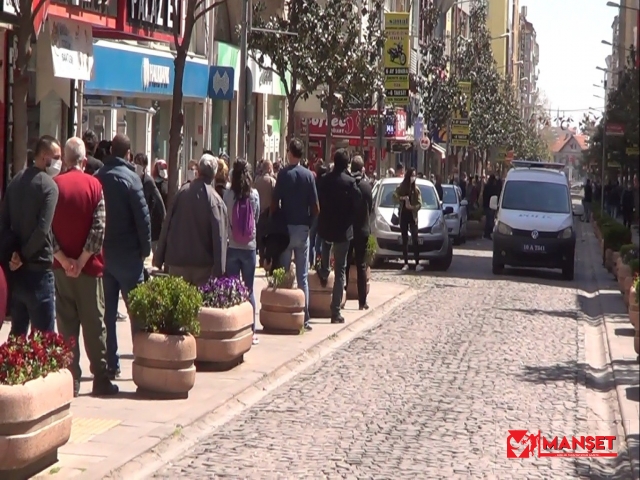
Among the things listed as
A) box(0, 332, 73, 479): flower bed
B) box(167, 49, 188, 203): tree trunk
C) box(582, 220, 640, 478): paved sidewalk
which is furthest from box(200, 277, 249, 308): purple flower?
box(167, 49, 188, 203): tree trunk

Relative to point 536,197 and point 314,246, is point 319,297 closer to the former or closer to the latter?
point 314,246

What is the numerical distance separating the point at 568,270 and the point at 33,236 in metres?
19.7

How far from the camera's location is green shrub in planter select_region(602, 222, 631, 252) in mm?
28859

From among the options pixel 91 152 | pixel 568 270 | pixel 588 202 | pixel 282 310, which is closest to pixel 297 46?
pixel 568 270

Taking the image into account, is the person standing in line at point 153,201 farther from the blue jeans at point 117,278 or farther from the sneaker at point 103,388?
the sneaker at point 103,388

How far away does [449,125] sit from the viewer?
199 ft

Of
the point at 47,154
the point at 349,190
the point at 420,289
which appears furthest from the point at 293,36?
the point at 47,154

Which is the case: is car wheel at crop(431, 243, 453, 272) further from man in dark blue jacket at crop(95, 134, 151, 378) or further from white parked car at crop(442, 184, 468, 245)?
man in dark blue jacket at crop(95, 134, 151, 378)

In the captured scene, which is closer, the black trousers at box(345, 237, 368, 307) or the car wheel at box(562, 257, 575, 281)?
the black trousers at box(345, 237, 368, 307)

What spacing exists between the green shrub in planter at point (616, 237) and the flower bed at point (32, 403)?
71.5ft

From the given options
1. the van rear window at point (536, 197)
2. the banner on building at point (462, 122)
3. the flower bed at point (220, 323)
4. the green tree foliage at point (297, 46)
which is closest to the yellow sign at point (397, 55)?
the green tree foliage at point (297, 46)

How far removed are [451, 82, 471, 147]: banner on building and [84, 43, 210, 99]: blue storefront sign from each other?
95.4 feet

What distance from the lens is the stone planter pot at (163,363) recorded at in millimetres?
10688

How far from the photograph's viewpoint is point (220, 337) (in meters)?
12.3
